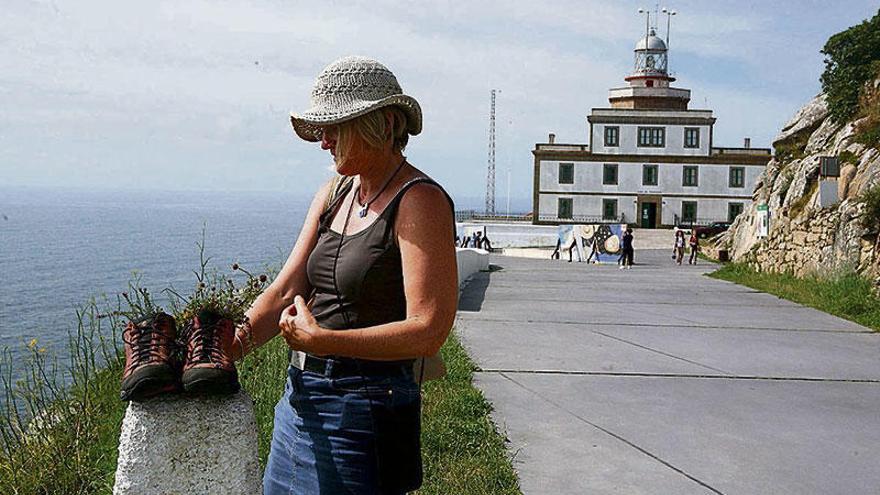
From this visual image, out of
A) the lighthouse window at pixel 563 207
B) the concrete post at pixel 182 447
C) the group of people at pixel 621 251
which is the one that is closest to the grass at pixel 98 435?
the concrete post at pixel 182 447

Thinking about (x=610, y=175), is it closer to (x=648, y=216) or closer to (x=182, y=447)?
(x=648, y=216)

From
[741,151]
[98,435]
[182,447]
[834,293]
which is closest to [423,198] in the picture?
[182,447]

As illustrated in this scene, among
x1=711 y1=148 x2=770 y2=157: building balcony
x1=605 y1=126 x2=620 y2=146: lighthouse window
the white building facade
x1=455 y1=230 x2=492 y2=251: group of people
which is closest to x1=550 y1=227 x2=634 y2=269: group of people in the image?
x1=455 y1=230 x2=492 y2=251: group of people

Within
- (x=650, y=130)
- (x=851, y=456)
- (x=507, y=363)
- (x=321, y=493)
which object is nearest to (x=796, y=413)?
(x=851, y=456)

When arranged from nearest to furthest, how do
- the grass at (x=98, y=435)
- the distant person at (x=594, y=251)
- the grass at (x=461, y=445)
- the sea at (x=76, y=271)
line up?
the grass at (x=98, y=435) < the grass at (x=461, y=445) < the sea at (x=76, y=271) < the distant person at (x=594, y=251)

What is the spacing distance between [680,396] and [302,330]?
253 inches

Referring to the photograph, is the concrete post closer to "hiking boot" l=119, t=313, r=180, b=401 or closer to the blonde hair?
"hiking boot" l=119, t=313, r=180, b=401

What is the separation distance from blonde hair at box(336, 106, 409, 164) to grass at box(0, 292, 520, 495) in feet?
9.27

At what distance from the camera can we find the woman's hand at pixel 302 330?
2518 millimetres

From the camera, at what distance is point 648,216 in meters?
63.2

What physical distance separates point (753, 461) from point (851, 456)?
0.79 m

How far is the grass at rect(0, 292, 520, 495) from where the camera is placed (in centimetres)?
Result: 499

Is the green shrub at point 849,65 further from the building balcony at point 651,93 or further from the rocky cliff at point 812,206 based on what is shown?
the building balcony at point 651,93

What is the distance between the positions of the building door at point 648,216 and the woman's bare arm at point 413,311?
6173cm
